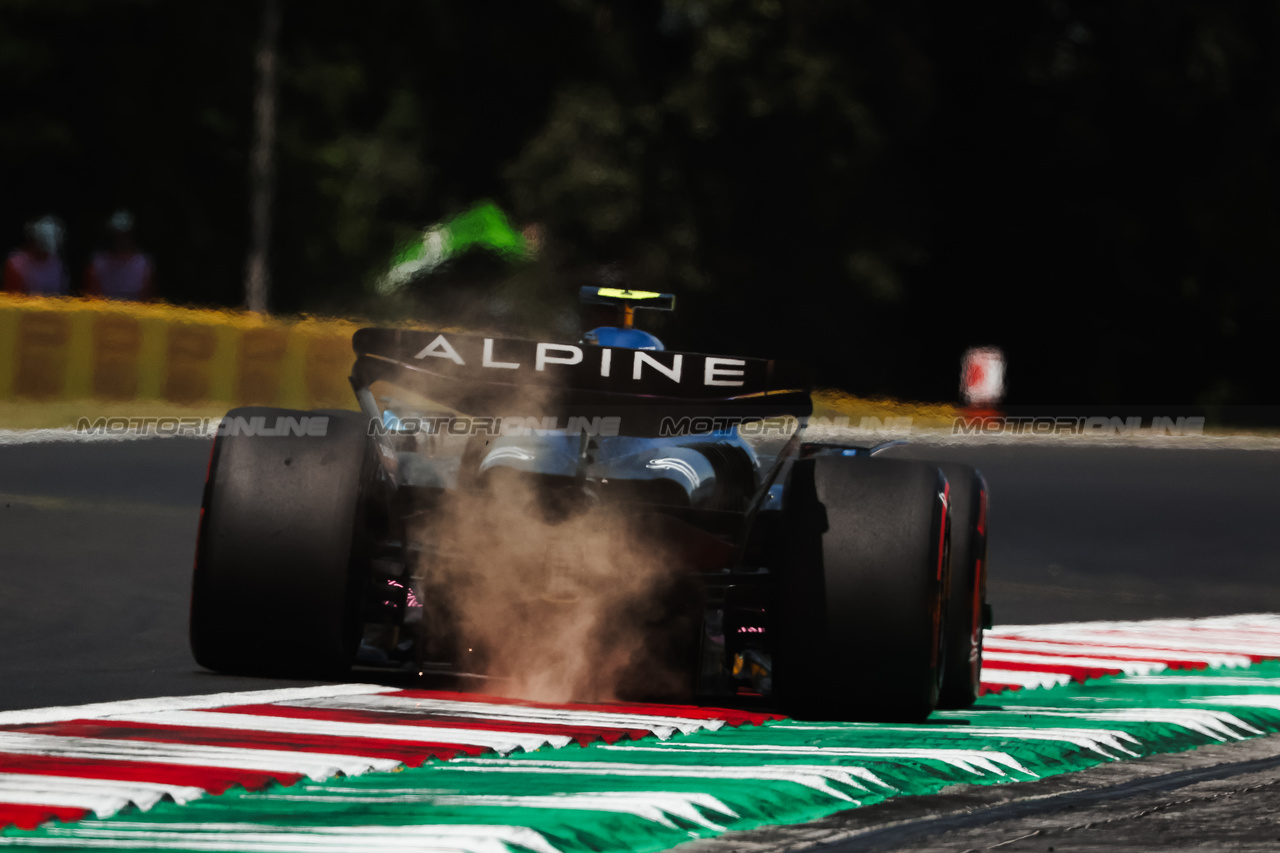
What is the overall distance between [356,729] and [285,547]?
32.5 inches

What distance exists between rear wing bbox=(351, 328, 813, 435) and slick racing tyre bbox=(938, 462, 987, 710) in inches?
31.1

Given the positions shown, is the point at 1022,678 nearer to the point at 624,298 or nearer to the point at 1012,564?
the point at 624,298

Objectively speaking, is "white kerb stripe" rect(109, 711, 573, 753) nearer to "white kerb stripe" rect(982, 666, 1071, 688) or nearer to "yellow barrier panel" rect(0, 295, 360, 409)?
"white kerb stripe" rect(982, 666, 1071, 688)

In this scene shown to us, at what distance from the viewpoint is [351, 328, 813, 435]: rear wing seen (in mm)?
6918

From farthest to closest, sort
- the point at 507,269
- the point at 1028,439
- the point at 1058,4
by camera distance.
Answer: the point at 1058,4 < the point at 507,269 < the point at 1028,439

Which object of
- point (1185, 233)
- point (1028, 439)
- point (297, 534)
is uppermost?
point (1185, 233)

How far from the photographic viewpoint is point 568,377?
6941 mm

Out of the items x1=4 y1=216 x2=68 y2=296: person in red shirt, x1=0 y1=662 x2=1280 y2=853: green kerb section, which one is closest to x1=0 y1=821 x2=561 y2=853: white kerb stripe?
x1=0 y1=662 x2=1280 y2=853: green kerb section

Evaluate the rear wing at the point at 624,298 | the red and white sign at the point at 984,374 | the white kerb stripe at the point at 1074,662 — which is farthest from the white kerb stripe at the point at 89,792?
the red and white sign at the point at 984,374

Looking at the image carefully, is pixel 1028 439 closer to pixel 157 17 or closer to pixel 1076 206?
pixel 1076 206

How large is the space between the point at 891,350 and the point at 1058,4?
18.2 feet

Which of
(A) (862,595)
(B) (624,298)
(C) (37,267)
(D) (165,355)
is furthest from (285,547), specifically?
(C) (37,267)

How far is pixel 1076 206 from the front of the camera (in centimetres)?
3198

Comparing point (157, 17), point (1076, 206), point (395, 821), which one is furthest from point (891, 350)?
point (395, 821)
